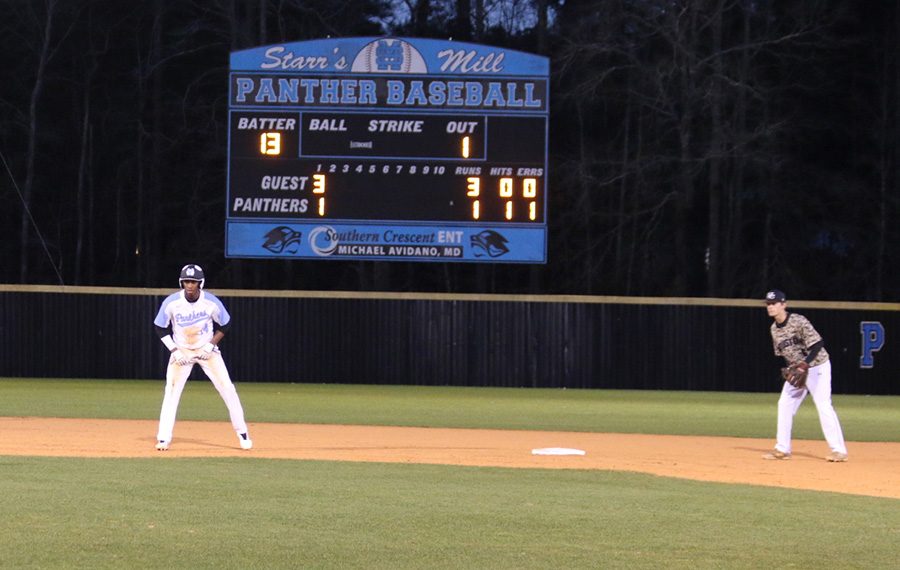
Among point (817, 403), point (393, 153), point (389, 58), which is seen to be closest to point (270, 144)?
point (393, 153)

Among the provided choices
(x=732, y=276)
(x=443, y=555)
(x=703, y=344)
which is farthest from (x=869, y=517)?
(x=732, y=276)

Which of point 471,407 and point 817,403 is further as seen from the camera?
point 471,407

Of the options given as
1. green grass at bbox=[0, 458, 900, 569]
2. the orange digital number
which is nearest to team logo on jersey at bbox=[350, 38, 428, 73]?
the orange digital number

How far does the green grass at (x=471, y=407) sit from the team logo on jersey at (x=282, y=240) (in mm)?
2349

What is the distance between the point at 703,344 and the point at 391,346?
5.67m

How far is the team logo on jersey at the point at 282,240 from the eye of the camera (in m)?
22.3

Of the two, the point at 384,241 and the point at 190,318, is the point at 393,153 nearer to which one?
the point at 384,241

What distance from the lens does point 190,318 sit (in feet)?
42.1

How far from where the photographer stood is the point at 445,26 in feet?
120

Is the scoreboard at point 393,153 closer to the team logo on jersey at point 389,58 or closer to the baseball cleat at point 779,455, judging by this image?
the team logo on jersey at point 389,58

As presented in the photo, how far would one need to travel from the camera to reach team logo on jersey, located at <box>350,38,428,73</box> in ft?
73.4

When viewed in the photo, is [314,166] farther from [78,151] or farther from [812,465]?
[78,151]

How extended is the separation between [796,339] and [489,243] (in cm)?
961

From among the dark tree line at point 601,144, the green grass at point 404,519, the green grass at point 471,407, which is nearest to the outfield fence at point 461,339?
the green grass at point 471,407
